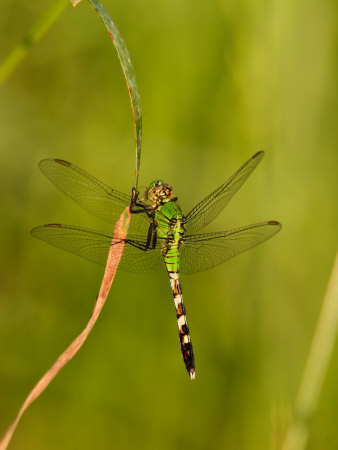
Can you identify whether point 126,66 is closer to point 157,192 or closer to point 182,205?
point 157,192

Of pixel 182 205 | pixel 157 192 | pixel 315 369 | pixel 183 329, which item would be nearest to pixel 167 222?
pixel 157 192

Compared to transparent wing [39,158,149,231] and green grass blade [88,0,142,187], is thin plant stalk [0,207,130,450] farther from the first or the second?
transparent wing [39,158,149,231]

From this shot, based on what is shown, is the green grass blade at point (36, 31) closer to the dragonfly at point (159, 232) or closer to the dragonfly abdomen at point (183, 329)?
the dragonfly at point (159, 232)

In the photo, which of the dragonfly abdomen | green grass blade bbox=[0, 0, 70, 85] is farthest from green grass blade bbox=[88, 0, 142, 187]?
the dragonfly abdomen

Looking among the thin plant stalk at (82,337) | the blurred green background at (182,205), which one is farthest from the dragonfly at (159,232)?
the thin plant stalk at (82,337)

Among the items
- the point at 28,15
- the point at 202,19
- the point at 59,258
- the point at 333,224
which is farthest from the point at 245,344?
the point at 28,15

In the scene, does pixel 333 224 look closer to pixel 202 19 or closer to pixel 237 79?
pixel 237 79
